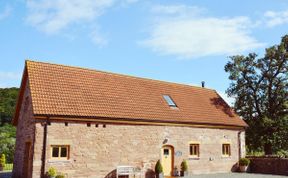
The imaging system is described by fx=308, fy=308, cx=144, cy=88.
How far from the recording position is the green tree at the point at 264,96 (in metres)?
29.9

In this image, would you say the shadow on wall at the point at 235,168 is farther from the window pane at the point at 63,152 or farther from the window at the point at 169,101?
the window pane at the point at 63,152

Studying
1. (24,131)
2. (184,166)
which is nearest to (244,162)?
(184,166)

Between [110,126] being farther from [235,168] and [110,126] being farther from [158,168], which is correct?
[235,168]

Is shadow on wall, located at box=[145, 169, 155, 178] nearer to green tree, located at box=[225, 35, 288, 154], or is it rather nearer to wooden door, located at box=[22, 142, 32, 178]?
wooden door, located at box=[22, 142, 32, 178]

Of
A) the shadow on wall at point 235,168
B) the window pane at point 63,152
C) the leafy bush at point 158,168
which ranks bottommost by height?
the shadow on wall at point 235,168

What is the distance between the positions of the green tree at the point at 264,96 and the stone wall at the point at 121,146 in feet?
25.2

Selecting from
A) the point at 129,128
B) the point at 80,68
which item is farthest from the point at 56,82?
the point at 129,128

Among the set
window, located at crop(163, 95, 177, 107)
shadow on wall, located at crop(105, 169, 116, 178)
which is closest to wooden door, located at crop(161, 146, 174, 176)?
window, located at crop(163, 95, 177, 107)

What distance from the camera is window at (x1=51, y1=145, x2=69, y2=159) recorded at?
1694 centimetres

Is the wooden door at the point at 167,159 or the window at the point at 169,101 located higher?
the window at the point at 169,101

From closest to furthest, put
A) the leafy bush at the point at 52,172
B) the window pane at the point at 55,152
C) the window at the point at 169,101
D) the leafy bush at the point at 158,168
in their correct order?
the leafy bush at the point at 52,172
the window pane at the point at 55,152
the leafy bush at the point at 158,168
the window at the point at 169,101

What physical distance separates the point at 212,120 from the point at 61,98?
1237cm

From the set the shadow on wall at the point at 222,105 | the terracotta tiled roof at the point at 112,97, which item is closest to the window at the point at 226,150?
the terracotta tiled roof at the point at 112,97

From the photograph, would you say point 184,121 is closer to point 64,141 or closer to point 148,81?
point 148,81
